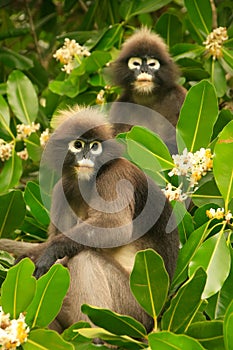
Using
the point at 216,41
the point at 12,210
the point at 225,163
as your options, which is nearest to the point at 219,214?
the point at 225,163

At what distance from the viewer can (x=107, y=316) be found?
9.42 ft

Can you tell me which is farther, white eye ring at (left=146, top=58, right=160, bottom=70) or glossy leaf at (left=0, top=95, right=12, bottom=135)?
white eye ring at (left=146, top=58, right=160, bottom=70)

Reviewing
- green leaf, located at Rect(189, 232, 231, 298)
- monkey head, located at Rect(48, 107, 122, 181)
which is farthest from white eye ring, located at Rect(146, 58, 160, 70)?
green leaf, located at Rect(189, 232, 231, 298)

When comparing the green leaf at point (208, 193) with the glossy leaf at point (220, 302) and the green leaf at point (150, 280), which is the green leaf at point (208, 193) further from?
the green leaf at point (150, 280)

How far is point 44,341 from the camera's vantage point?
2814 millimetres

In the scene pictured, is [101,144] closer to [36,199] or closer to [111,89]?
[36,199]

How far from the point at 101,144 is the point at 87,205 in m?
0.26

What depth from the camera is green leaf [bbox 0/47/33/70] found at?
5438 millimetres

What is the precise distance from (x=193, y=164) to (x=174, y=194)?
0.58 ft

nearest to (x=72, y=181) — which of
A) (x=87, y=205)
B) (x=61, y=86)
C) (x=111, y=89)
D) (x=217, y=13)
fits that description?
(x=87, y=205)

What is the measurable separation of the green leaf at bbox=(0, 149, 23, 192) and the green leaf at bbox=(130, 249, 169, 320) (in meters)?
1.60

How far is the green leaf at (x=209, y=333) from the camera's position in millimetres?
2832

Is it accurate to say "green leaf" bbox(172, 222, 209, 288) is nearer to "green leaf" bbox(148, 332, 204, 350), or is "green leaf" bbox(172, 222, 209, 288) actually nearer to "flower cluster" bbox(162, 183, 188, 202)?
"flower cluster" bbox(162, 183, 188, 202)

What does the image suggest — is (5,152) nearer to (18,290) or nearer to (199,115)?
(199,115)
